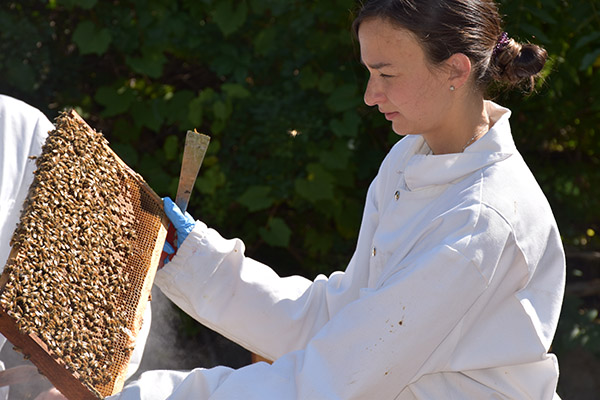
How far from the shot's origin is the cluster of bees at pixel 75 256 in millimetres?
1593

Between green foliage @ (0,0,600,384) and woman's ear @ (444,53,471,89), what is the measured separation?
1503 millimetres

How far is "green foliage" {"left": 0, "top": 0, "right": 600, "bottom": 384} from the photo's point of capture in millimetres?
3398

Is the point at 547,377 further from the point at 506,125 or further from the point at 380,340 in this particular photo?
the point at 506,125

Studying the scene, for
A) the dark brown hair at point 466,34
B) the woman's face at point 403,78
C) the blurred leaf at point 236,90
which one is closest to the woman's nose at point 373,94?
the woman's face at point 403,78

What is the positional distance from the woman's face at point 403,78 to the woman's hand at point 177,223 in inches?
22.5

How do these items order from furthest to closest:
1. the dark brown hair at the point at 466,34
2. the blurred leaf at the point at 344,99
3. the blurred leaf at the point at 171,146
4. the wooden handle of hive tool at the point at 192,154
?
the blurred leaf at the point at 171,146
the blurred leaf at the point at 344,99
the wooden handle of hive tool at the point at 192,154
the dark brown hair at the point at 466,34

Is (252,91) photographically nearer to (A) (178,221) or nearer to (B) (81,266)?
(A) (178,221)

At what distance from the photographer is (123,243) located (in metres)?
1.88

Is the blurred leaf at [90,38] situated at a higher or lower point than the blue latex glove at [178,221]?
lower

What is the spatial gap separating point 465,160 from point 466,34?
0.28 m

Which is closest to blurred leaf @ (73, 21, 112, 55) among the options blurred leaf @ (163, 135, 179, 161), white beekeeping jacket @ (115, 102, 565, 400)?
blurred leaf @ (163, 135, 179, 161)

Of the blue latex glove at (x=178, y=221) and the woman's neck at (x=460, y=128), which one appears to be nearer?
the woman's neck at (x=460, y=128)

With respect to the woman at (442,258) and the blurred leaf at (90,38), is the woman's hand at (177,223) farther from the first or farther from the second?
the blurred leaf at (90,38)

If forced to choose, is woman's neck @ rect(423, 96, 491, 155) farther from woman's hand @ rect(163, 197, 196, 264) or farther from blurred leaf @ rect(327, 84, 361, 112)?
blurred leaf @ rect(327, 84, 361, 112)
